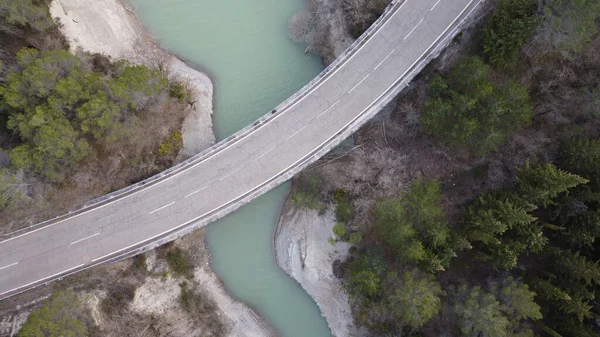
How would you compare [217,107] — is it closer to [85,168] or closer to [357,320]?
[85,168]

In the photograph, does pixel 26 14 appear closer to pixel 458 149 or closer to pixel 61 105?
pixel 61 105

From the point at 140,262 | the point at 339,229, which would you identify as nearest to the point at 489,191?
the point at 339,229

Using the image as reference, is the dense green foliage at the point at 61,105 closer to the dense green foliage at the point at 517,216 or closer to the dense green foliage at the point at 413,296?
the dense green foliage at the point at 413,296

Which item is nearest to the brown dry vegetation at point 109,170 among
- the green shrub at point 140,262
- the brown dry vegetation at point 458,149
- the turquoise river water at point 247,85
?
the turquoise river water at point 247,85

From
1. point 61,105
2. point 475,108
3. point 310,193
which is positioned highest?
point 61,105

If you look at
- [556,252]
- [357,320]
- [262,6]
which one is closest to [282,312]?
[357,320]
